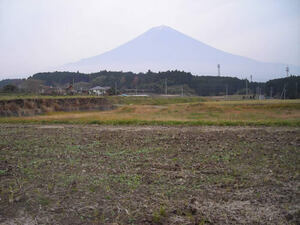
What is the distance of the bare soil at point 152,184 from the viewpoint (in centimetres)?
436

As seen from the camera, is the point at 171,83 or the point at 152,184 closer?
the point at 152,184

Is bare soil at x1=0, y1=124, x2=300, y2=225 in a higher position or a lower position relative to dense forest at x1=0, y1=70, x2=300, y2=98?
lower

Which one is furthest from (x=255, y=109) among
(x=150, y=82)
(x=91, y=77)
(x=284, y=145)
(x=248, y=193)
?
(x=91, y=77)

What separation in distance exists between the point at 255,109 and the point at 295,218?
86.1ft

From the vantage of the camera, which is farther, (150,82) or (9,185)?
(150,82)

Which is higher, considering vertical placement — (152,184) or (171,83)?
(171,83)

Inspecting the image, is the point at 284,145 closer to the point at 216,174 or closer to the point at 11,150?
the point at 216,174

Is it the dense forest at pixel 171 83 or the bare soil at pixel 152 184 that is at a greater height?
the dense forest at pixel 171 83

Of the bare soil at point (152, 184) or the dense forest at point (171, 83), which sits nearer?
the bare soil at point (152, 184)

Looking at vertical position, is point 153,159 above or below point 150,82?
below

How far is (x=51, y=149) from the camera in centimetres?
945

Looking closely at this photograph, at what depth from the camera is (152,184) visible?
570 cm

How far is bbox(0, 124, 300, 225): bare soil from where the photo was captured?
4.36 metres

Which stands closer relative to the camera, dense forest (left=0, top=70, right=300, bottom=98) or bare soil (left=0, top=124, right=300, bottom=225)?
bare soil (left=0, top=124, right=300, bottom=225)
